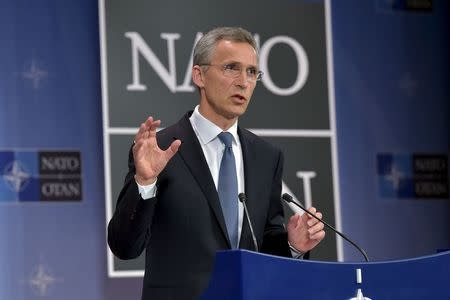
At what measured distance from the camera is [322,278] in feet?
7.33

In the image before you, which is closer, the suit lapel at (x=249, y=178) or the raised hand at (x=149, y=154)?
the raised hand at (x=149, y=154)

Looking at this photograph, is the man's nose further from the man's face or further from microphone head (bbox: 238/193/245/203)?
microphone head (bbox: 238/193/245/203)

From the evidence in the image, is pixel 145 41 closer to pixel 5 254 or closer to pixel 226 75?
pixel 5 254

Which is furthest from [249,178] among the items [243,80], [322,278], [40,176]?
[40,176]

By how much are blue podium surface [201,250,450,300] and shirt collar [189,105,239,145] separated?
81 cm

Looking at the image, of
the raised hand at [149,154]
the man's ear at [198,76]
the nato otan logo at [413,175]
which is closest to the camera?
the raised hand at [149,154]

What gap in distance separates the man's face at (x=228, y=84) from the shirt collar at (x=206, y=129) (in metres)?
0.02

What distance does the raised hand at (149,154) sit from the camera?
8.54 ft

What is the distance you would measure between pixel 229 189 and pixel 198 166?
0.39 ft

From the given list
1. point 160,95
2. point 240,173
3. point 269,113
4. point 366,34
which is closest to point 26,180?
point 160,95

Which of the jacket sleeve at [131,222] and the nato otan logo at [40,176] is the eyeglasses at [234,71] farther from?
the nato otan logo at [40,176]

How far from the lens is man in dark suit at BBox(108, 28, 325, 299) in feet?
8.79

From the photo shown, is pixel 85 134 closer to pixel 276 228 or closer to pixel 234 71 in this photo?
pixel 234 71

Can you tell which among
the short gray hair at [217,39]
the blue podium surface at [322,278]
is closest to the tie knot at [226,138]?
the short gray hair at [217,39]
